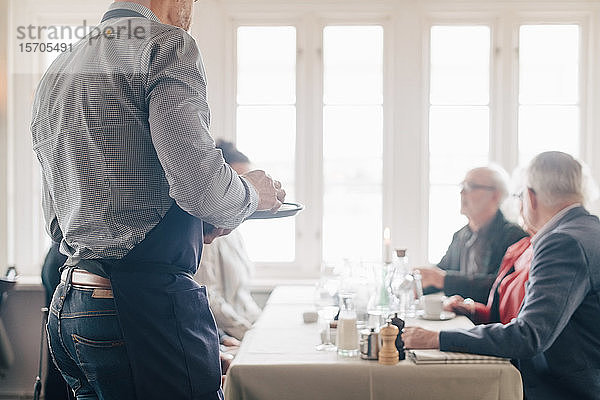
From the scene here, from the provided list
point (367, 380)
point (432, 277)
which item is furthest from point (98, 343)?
point (432, 277)

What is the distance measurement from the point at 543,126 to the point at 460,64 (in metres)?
Result: 0.63

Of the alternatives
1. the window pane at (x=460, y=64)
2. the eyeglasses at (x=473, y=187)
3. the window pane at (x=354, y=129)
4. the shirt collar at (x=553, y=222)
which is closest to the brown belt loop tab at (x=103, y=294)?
the shirt collar at (x=553, y=222)

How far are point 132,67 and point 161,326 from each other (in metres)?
0.45

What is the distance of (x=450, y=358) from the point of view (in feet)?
5.82

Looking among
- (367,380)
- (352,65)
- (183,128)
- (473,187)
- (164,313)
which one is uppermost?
(352,65)

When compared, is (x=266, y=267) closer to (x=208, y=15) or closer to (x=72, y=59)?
(x=208, y=15)

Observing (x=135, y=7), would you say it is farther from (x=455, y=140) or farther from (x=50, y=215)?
(x=455, y=140)

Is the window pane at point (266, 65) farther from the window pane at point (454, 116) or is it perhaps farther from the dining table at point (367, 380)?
the dining table at point (367, 380)

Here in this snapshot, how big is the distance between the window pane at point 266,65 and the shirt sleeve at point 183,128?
9.49 feet

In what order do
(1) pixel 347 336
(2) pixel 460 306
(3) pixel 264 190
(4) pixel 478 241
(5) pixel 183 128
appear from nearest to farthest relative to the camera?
(5) pixel 183 128
(3) pixel 264 190
(1) pixel 347 336
(2) pixel 460 306
(4) pixel 478 241

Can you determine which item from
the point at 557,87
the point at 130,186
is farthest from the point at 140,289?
the point at 557,87

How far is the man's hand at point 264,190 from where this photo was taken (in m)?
1.32

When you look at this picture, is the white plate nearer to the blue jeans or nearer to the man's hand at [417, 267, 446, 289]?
the blue jeans

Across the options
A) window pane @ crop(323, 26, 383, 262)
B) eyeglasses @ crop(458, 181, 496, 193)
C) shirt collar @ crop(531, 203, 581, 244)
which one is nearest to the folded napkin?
shirt collar @ crop(531, 203, 581, 244)
